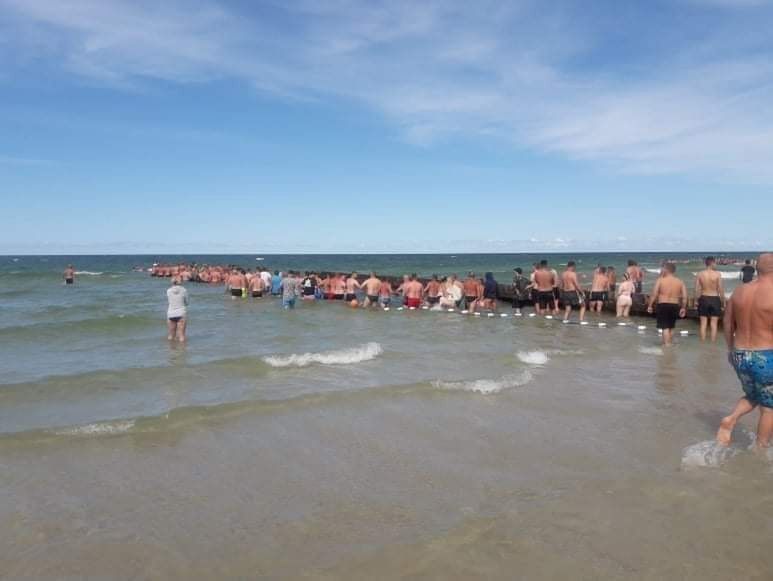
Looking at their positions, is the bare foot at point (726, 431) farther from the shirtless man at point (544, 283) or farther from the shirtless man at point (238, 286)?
the shirtless man at point (238, 286)

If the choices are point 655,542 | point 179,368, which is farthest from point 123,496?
point 179,368

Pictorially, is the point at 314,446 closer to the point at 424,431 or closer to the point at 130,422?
the point at 424,431

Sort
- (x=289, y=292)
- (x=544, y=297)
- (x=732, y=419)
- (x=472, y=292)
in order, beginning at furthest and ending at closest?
(x=289, y=292) → (x=472, y=292) → (x=544, y=297) → (x=732, y=419)

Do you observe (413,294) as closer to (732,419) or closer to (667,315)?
(667,315)

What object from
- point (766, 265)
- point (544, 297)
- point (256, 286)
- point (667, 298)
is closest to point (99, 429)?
point (766, 265)

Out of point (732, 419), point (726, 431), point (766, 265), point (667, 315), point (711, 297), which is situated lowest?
point (726, 431)

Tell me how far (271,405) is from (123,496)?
261 cm

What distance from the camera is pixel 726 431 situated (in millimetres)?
5066

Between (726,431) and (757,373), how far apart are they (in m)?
0.62

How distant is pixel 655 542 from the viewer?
11.8 ft

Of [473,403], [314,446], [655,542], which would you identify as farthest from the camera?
[473,403]

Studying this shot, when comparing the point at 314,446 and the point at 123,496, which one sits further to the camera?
the point at 314,446

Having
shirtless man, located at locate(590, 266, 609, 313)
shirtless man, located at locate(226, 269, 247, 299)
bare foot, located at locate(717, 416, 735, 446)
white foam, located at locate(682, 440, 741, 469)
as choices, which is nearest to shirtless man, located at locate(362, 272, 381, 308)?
shirtless man, located at locate(226, 269, 247, 299)

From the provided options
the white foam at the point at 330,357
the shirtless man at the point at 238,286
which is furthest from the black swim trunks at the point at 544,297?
the shirtless man at the point at 238,286
